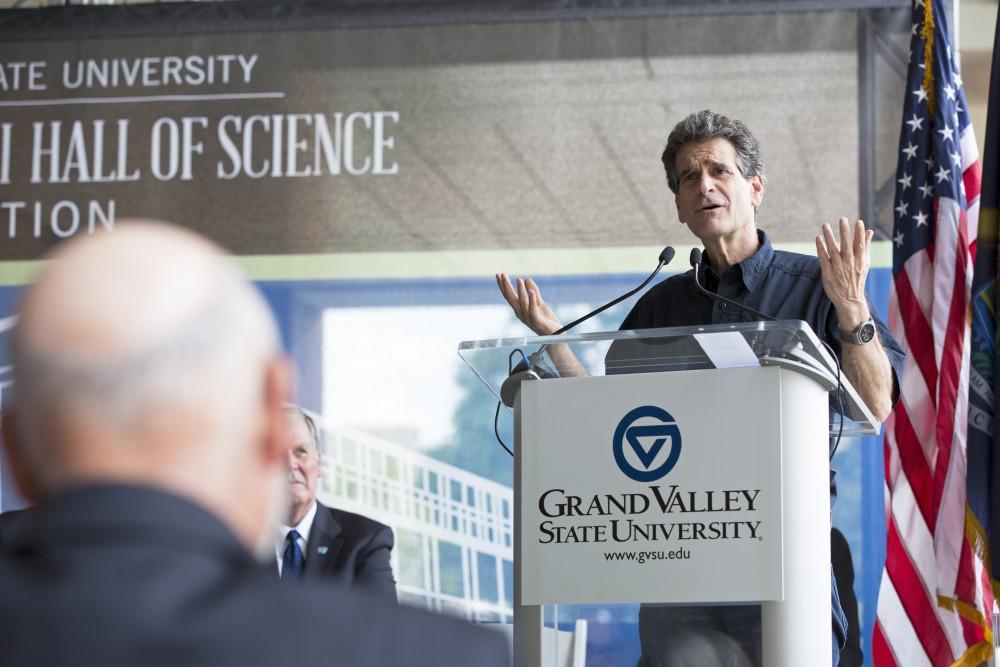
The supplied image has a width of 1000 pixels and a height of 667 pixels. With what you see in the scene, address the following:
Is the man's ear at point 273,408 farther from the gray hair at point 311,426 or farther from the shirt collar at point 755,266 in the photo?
the gray hair at point 311,426

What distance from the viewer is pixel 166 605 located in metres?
0.69

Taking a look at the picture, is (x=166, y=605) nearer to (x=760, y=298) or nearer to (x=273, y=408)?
(x=273, y=408)

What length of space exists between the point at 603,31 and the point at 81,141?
2281 millimetres

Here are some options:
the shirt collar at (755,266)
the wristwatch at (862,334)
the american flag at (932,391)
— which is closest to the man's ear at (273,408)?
the wristwatch at (862,334)

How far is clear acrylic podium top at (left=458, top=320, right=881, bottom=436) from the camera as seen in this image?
2303 millimetres

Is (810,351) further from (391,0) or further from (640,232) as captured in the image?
(391,0)

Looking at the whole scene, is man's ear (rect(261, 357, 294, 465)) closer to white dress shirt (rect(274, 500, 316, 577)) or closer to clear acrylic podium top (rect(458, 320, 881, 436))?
clear acrylic podium top (rect(458, 320, 881, 436))

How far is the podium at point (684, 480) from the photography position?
89.2 inches

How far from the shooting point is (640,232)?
211 inches

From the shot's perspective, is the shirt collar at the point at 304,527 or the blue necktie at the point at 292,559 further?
the shirt collar at the point at 304,527

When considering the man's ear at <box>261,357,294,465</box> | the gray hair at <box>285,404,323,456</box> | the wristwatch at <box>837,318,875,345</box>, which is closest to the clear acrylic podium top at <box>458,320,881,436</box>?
the wristwatch at <box>837,318,875,345</box>

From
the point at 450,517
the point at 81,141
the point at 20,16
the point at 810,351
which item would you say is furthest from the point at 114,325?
the point at 20,16

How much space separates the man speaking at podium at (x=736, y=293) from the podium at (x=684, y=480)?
0.04m

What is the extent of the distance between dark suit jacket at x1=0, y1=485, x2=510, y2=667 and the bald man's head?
0.02m
